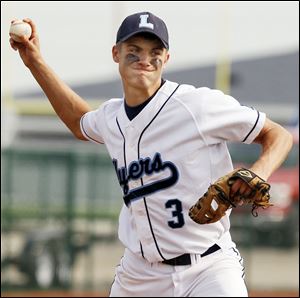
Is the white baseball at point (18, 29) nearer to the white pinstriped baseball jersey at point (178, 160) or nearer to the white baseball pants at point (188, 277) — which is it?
the white pinstriped baseball jersey at point (178, 160)

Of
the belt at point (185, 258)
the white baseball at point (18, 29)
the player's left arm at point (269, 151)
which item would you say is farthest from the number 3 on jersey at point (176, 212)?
the white baseball at point (18, 29)

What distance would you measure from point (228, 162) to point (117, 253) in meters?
7.49

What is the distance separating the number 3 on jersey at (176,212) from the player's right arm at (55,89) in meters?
0.82

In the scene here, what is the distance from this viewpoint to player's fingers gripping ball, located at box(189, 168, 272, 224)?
11.1ft

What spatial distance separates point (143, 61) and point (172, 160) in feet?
1.29

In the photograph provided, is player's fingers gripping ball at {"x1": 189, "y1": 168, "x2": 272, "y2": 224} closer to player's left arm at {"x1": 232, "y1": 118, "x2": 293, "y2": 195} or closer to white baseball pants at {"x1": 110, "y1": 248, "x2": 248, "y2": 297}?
player's left arm at {"x1": 232, "y1": 118, "x2": 293, "y2": 195}

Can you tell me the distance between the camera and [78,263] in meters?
10.9

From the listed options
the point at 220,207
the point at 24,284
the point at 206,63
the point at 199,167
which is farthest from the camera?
the point at 206,63

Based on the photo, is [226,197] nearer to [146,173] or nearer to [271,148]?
[271,148]

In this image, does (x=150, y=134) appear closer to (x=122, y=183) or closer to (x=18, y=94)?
(x=122, y=183)

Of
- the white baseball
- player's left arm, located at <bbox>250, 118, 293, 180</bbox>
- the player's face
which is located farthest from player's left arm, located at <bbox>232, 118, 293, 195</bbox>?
the white baseball

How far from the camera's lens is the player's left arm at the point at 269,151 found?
3.44 metres

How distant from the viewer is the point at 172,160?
3709mm

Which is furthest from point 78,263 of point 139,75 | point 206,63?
point 139,75
